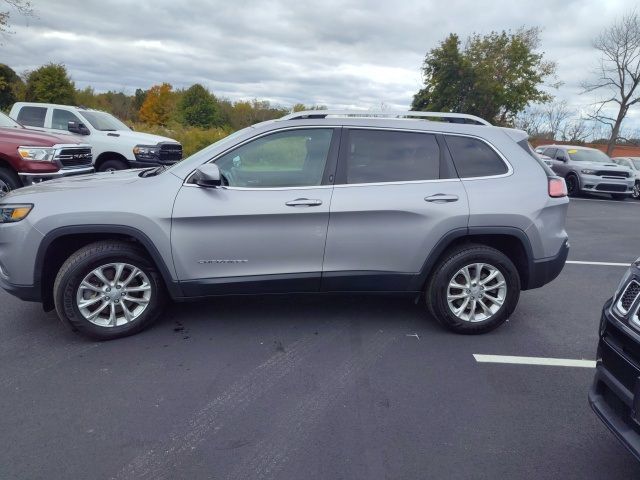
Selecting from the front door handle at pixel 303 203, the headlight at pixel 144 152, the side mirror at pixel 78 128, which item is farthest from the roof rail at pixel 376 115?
the side mirror at pixel 78 128

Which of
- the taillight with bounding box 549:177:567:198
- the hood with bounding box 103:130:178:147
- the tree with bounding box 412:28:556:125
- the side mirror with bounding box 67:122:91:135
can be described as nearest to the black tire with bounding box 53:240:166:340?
the taillight with bounding box 549:177:567:198

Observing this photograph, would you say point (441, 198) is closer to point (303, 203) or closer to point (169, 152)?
point (303, 203)

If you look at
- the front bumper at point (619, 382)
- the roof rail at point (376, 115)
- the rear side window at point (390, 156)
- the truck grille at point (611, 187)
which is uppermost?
the roof rail at point (376, 115)

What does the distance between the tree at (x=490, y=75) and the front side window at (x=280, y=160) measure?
2954cm

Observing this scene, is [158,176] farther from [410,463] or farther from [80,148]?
[80,148]

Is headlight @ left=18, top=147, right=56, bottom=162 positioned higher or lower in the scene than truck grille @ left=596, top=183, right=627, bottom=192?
lower

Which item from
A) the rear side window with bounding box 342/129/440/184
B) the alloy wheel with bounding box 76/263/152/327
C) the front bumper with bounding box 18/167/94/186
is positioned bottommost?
the alloy wheel with bounding box 76/263/152/327

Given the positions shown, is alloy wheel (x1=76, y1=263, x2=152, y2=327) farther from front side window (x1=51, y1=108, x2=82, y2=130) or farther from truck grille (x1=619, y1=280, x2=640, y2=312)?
front side window (x1=51, y1=108, x2=82, y2=130)

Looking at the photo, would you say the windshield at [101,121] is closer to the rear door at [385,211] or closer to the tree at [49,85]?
the rear door at [385,211]

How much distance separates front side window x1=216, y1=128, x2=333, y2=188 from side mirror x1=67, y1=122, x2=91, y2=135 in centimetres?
831

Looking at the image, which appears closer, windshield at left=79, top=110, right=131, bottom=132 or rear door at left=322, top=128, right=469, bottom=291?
rear door at left=322, top=128, right=469, bottom=291

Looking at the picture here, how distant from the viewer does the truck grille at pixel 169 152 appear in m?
11.0

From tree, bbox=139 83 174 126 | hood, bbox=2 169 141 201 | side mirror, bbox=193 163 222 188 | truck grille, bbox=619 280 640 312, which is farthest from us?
tree, bbox=139 83 174 126

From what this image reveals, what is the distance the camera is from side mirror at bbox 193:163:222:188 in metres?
3.75
